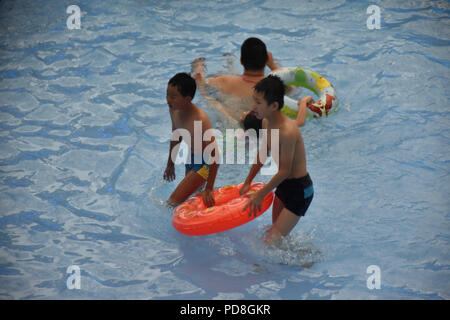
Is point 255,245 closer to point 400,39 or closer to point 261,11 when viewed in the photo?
point 400,39

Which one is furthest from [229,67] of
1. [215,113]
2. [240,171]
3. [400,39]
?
[400,39]

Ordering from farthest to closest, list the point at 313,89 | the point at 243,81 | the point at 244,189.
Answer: the point at 313,89
the point at 243,81
the point at 244,189

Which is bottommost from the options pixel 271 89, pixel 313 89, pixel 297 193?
pixel 297 193

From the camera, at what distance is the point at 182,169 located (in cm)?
517

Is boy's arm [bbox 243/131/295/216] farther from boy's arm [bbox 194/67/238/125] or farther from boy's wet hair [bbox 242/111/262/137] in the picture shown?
boy's arm [bbox 194/67/238/125]

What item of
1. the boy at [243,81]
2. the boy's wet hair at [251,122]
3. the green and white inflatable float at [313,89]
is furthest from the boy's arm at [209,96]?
the green and white inflatable float at [313,89]

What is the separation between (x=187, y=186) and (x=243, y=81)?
1.32 metres

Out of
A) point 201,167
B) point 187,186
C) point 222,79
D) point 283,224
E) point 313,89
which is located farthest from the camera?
point 313,89

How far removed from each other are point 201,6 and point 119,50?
1.95 metres

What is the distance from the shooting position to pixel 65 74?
22.0ft

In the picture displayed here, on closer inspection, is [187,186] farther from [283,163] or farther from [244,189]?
[283,163]

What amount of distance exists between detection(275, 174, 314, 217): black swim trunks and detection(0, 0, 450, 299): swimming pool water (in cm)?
42

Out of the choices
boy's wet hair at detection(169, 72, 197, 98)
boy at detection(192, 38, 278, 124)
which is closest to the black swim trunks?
boy's wet hair at detection(169, 72, 197, 98)

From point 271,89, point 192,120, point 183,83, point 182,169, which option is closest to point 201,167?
point 192,120
